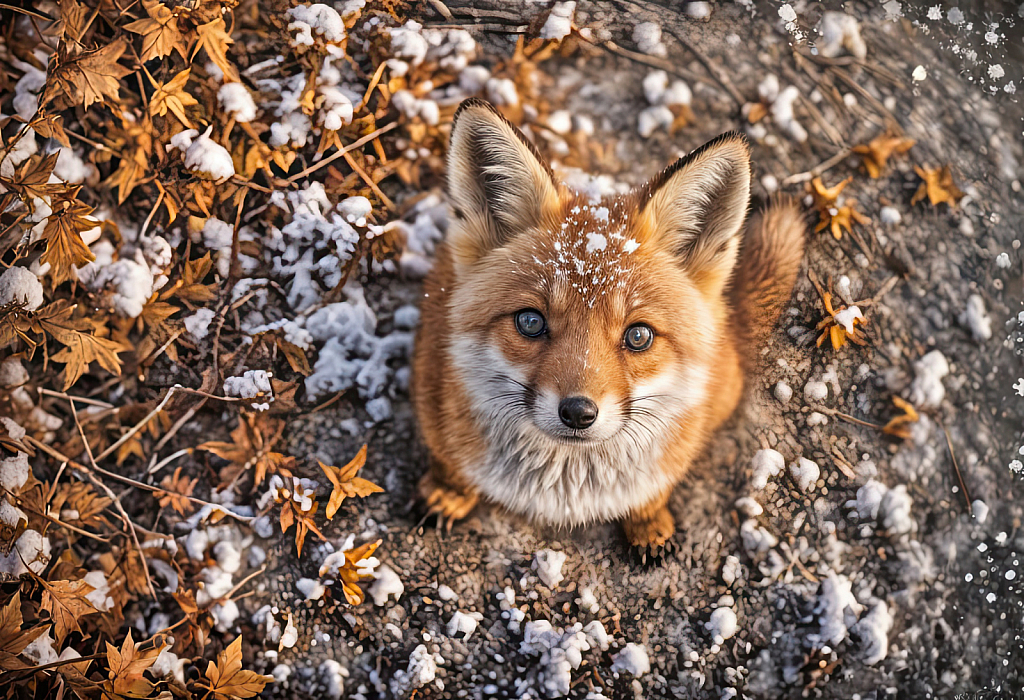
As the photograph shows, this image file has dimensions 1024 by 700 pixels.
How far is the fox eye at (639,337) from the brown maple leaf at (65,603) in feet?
4.23

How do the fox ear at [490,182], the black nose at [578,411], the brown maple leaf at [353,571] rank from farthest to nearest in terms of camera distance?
the brown maple leaf at [353,571], the fox ear at [490,182], the black nose at [578,411]

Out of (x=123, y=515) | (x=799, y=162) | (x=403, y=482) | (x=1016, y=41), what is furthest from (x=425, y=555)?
(x=1016, y=41)

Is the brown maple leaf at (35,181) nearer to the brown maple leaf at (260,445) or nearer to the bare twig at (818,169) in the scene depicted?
the brown maple leaf at (260,445)

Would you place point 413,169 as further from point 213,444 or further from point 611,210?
point 213,444

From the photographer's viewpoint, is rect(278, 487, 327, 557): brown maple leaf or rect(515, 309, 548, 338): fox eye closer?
rect(515, 309, 548, 338): fox eye

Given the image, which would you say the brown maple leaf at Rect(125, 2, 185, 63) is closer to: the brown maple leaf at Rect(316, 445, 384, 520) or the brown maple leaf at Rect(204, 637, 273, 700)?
the brown maple leaf at Rect(316, 445, 384, 520)

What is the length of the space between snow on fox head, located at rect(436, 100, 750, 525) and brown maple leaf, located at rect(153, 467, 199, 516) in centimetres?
66

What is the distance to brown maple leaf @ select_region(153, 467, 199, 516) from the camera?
4.73 feet

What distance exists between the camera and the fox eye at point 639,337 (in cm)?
125

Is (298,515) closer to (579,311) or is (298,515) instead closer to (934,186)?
(579,311)

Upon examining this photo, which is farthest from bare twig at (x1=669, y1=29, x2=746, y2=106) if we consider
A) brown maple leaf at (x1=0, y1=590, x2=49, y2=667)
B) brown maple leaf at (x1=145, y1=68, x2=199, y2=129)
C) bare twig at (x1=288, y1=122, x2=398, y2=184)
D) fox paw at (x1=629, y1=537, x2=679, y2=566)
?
brown maple leaf at (x1=0, y1=590, x2=49, y2=667)

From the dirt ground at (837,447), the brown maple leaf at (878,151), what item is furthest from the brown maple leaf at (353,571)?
the brown maple leaf at (878,151)

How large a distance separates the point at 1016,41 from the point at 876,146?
38 cm

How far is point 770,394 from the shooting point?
4.41 feet
